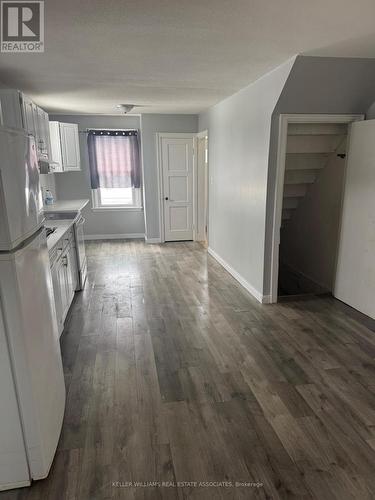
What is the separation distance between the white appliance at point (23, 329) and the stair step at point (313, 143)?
9.60 ft

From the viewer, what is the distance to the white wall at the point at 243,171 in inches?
139

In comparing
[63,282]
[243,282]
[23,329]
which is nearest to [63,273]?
[63,282]

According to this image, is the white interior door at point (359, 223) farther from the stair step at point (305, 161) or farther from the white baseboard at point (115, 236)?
the white baseboard at point (115, 236)

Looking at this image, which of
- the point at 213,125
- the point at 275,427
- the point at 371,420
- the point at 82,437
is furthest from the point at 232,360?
the point at 213,125

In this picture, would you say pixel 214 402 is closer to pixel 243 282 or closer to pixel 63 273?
pixel 63 273

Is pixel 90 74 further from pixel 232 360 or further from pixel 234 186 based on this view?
pixel 232 360

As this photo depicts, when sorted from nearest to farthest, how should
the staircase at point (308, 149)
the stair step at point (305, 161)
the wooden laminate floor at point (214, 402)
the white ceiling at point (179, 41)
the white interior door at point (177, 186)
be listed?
1. the wooden laminate floor at point (214, 402)
2. the white ceiling at point (179, 41)
3. the staircase at point (308, 149)
4. the stair step at point (305, 161)
5. the white interior door at point (177, 186)

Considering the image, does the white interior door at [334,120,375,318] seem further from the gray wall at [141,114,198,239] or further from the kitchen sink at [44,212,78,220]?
the gray wall at [141,114,198,239]

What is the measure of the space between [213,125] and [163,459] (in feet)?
15.8

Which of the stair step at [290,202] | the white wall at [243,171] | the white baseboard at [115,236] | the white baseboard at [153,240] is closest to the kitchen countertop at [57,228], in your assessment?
the white wall at [243,171]

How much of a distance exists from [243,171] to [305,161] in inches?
29.8

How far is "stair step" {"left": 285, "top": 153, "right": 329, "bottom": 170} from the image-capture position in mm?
4004

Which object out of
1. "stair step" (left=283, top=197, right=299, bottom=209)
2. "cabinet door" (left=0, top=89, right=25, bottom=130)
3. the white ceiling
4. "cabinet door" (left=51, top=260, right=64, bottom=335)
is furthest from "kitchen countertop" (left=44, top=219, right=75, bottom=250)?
"stair step" (left=283, top=197, right=299, bottom=209)

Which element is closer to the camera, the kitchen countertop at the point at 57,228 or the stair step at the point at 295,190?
the kitchen countertop at the point at 57,228
